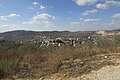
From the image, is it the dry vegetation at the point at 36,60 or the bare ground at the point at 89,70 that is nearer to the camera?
the bare ground at the point at 89,70

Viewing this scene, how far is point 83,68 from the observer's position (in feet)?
28.3

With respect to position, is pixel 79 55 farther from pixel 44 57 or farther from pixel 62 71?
pixel 62 71

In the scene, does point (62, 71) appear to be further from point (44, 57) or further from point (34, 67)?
point (44, 57)

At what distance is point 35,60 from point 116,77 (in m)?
3.93

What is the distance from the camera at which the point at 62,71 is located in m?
8.44

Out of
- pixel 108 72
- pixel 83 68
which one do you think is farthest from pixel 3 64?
pixel 108 72

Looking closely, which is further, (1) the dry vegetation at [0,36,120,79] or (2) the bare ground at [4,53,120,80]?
(1) the dry vegetation at [0,36,120,79]

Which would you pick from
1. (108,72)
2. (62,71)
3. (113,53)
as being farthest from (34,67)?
(113,53)

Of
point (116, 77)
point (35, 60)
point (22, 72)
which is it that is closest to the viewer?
point (116, 77)

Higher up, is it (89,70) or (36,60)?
(36,60)

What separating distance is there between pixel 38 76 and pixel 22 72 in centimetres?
76

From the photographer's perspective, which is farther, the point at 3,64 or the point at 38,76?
the point at 3,64

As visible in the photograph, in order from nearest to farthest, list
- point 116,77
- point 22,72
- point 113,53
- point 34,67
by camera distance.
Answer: point 116,77
point 22,72
point 34,67
point 113,53

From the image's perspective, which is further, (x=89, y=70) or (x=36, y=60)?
(x=36, y=60)
